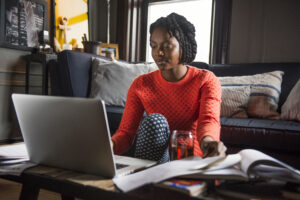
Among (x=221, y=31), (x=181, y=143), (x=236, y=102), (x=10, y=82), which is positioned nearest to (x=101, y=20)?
(x=10, y=82)

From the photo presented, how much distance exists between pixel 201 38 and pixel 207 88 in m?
2.04

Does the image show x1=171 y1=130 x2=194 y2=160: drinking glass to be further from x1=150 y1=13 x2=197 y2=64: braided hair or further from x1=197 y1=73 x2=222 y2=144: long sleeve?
Result: x1=150 y1=13 x2=197 y2=64: braided hair

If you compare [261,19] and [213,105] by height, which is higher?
[261,19]

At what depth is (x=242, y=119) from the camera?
1.75 m

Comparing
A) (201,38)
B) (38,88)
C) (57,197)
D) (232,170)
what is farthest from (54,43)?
(232,170)

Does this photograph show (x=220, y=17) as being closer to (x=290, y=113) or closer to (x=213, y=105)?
(x=290, y=113)

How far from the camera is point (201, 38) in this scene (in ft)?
9.87

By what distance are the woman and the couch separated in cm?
53

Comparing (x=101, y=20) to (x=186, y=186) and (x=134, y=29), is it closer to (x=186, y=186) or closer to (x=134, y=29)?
(x=134, y=29)

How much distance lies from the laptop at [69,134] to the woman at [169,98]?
265 millimetres

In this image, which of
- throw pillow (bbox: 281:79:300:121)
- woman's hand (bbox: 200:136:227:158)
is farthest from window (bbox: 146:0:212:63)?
woman's hand (bbox: 200:136:227:158)

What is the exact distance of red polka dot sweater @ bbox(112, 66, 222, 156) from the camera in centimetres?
107

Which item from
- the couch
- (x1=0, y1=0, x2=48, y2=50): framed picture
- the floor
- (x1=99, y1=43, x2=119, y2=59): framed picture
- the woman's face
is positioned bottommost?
the floor

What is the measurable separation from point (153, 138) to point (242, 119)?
100 cm
